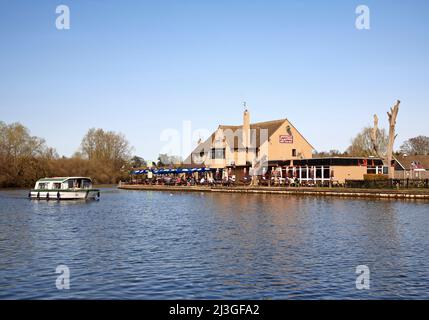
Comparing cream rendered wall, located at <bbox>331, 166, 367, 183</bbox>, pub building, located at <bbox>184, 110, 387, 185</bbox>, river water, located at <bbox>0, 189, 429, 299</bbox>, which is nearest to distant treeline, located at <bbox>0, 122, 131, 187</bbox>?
pub building, located at <bbox>184, 110, 387, 185</bbox>

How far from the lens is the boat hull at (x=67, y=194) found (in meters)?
59.2

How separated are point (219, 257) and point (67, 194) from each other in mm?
42157

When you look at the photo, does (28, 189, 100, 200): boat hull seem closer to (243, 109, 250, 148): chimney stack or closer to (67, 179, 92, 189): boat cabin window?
(67, 179, 92, 189): boat cabin window

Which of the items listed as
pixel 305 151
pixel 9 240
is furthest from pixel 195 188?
pixel 9 240

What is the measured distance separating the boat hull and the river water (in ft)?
75.7

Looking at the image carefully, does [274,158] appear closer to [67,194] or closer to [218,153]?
[218,153]

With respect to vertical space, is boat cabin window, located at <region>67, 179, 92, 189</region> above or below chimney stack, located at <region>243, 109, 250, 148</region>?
below

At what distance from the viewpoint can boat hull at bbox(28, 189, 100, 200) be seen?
2329 inches

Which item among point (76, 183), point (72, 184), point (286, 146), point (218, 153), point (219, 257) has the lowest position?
point (219, 257)

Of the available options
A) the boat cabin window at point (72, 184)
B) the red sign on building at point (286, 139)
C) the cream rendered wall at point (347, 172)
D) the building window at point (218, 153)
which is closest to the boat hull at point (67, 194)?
the boat cabin window at point (72, 184)

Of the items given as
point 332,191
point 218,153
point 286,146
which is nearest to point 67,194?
point 332,191

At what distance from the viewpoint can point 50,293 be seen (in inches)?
600

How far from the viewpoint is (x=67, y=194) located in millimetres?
59250

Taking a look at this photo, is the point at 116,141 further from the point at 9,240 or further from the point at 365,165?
the point at 9,240
